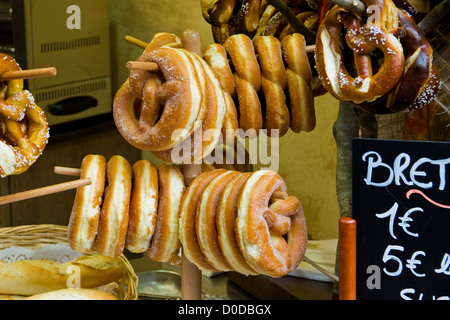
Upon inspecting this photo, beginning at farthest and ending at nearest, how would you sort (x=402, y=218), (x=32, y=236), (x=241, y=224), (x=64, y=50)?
1. (x=64, y=50)
2. (x=32, y=236)
3. (x=241, y=224)
4. (x=402, y=218)

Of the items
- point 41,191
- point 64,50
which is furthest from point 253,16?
point 64,50

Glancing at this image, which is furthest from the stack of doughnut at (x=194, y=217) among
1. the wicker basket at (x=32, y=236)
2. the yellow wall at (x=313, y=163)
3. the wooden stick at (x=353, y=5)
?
the yellow wall at (x=313, y=163)

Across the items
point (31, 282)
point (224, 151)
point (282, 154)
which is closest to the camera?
point (224, 151)

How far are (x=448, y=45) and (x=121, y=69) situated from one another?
1680 millimetres

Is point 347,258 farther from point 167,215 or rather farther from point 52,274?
point 52,274

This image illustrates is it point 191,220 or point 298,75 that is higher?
point 298,75

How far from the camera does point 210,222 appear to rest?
111 centimetres

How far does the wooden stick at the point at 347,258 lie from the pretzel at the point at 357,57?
0.92 ft

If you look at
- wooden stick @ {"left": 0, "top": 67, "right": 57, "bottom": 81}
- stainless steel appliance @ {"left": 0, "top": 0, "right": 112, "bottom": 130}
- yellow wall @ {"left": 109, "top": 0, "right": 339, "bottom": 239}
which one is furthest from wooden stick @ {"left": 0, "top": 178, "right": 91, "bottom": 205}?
stainless steel appliance @ {"left": 0, "top": 0, "right": 112, "bottom": 130}

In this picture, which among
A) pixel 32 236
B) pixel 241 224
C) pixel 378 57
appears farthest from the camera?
pixel 32 236

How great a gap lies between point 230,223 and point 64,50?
1.60m
